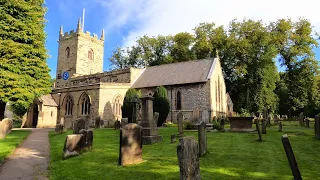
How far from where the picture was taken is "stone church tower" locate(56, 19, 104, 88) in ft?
139

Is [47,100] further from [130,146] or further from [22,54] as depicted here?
[130,146]

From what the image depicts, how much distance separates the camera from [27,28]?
20250 millimetres

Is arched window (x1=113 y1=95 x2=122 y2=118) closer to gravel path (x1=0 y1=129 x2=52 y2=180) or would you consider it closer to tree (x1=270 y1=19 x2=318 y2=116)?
gravel path (x1=0 y1=129 x2=52 y2=180)

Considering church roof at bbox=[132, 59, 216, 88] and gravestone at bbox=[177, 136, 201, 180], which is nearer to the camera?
gravestone at bbox=[177, 136, 201, 180]

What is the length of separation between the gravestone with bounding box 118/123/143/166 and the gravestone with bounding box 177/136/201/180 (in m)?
2.92

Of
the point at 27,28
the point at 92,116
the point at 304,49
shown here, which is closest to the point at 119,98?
the point at 92,116

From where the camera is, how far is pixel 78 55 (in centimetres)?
4191

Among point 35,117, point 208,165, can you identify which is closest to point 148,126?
point 208,165

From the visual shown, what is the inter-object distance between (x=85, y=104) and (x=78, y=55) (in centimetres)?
1675

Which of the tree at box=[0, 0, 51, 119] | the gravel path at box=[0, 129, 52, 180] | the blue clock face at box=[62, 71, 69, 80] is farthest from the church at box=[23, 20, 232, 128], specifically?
the gravel path at box=[0, 129, 52, 180]

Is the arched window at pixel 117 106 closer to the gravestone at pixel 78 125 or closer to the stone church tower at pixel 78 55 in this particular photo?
the gravestone at pixel 78 125

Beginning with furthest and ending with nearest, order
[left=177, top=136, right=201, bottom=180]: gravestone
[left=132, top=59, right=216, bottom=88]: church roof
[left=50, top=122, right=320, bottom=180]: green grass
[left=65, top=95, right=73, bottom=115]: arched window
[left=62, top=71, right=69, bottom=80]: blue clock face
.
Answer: [left=62, top=71, right=69, bottom=80]: blue clock face
[left=65, top=95, right=73, bottom=115]: arched window
[left=132, top=59, right=216, bottom=88]: church roof
[left=50, top=122, right=320, bottom=180]: green grass
[left=177, top=136, right=201, bottom=180]: gravestone

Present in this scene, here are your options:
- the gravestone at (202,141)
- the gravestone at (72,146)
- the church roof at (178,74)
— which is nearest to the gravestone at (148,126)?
the gravestone at (72,146)

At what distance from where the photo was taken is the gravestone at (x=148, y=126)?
38.3ft
